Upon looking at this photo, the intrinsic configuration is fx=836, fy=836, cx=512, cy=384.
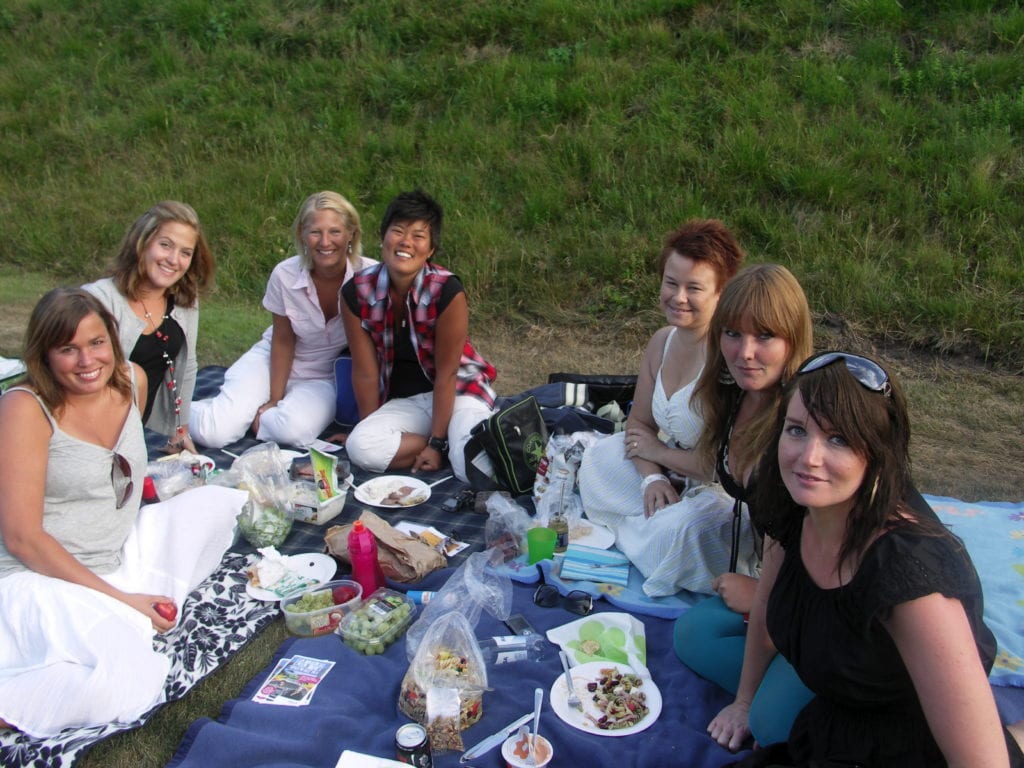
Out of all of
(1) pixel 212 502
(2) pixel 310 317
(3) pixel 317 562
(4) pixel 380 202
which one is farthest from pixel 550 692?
(4) pixel 380 202

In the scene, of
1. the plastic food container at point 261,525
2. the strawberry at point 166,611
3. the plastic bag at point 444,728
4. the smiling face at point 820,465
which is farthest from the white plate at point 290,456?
the smiling face at point 820,465

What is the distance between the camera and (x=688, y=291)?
3502 mm

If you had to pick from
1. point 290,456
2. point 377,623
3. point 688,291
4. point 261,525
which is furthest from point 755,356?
point 290,456

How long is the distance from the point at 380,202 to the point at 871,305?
4.79 metres

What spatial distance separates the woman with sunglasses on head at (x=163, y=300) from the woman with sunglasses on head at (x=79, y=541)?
999 millimetres

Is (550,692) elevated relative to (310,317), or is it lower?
lower

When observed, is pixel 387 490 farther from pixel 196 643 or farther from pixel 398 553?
pixel 196 643

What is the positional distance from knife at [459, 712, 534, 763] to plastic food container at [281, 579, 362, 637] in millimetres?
826

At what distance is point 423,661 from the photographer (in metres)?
2.70

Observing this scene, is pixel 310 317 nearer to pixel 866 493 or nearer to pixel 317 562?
pixel 317 562

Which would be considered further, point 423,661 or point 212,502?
point 212,502

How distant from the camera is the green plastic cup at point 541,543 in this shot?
138 inches

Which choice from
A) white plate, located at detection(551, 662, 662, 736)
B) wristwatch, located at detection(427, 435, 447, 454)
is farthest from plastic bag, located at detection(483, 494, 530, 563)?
white plate, located at detection(551, 662, 662, 736)

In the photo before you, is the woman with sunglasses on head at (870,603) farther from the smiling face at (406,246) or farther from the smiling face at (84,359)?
the smiling face at (406,246)
